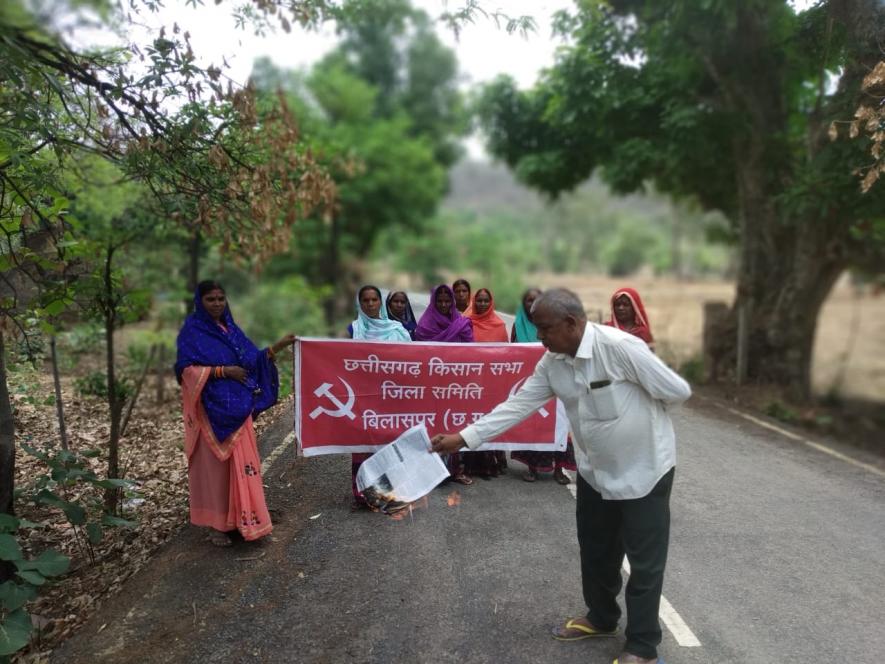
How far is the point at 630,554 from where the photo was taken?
3273 mm

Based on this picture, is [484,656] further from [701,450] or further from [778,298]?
[778,298]

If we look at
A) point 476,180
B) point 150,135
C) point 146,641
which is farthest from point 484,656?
point 476,180

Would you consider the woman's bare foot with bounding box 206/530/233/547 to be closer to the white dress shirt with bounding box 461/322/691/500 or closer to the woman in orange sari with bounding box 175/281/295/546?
the woman in orange sari with bounding box 175/281/295/546

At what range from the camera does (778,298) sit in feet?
36.2

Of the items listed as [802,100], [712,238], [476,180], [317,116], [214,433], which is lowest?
[214,433]

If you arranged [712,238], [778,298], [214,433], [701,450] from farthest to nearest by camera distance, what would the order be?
[712,238] → [778,298] → [701,450] → [214,433]

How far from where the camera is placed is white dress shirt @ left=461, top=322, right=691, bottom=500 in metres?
3.12

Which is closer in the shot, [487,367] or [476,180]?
[487,367]

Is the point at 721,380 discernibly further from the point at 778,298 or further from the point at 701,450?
the point at 701,450

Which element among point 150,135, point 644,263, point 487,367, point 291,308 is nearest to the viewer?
point 150,135

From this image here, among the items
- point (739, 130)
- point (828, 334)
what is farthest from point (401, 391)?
point (828, 334)

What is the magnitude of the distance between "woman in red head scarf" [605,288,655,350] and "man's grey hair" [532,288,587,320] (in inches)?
118

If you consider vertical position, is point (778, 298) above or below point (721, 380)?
above

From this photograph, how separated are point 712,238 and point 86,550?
581 inches
